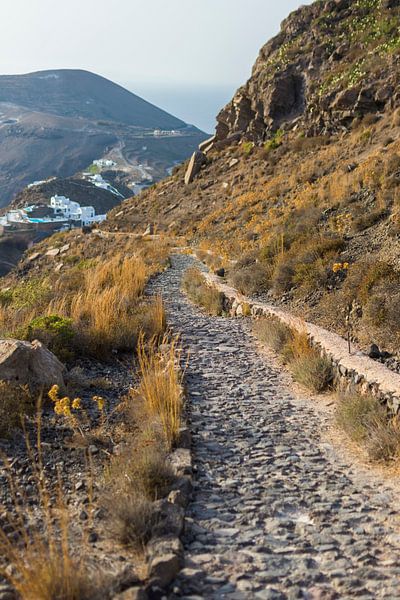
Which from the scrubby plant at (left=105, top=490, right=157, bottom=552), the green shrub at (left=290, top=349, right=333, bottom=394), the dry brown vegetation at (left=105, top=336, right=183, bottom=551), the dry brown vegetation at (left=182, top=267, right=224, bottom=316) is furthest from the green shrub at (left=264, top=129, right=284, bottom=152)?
the scrubby plant at (left=105, top=490, right=157, bottom=552)

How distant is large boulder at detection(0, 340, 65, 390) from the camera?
504 cm

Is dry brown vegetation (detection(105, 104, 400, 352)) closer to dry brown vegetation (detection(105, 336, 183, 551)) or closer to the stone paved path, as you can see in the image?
the stone paved path

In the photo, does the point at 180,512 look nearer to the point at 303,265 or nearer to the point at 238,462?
the point at 238,462

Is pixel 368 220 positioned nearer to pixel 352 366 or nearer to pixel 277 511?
pixel 352 366

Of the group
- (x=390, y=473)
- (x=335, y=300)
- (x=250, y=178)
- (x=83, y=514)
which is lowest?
(x=83, y=514)

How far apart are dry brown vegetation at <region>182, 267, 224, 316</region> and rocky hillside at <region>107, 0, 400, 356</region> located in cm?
82

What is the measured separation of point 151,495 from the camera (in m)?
3.29

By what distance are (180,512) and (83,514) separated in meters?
0.61

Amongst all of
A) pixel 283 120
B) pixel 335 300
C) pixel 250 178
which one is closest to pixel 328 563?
pixel 335 300

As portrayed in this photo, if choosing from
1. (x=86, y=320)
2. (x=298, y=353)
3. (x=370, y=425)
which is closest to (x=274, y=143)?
(x=86, y=320)

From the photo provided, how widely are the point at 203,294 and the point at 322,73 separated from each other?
28.1 m

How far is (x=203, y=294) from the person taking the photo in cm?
1138

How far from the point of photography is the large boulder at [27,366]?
5.04 metres

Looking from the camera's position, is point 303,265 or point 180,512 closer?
point 180,512
